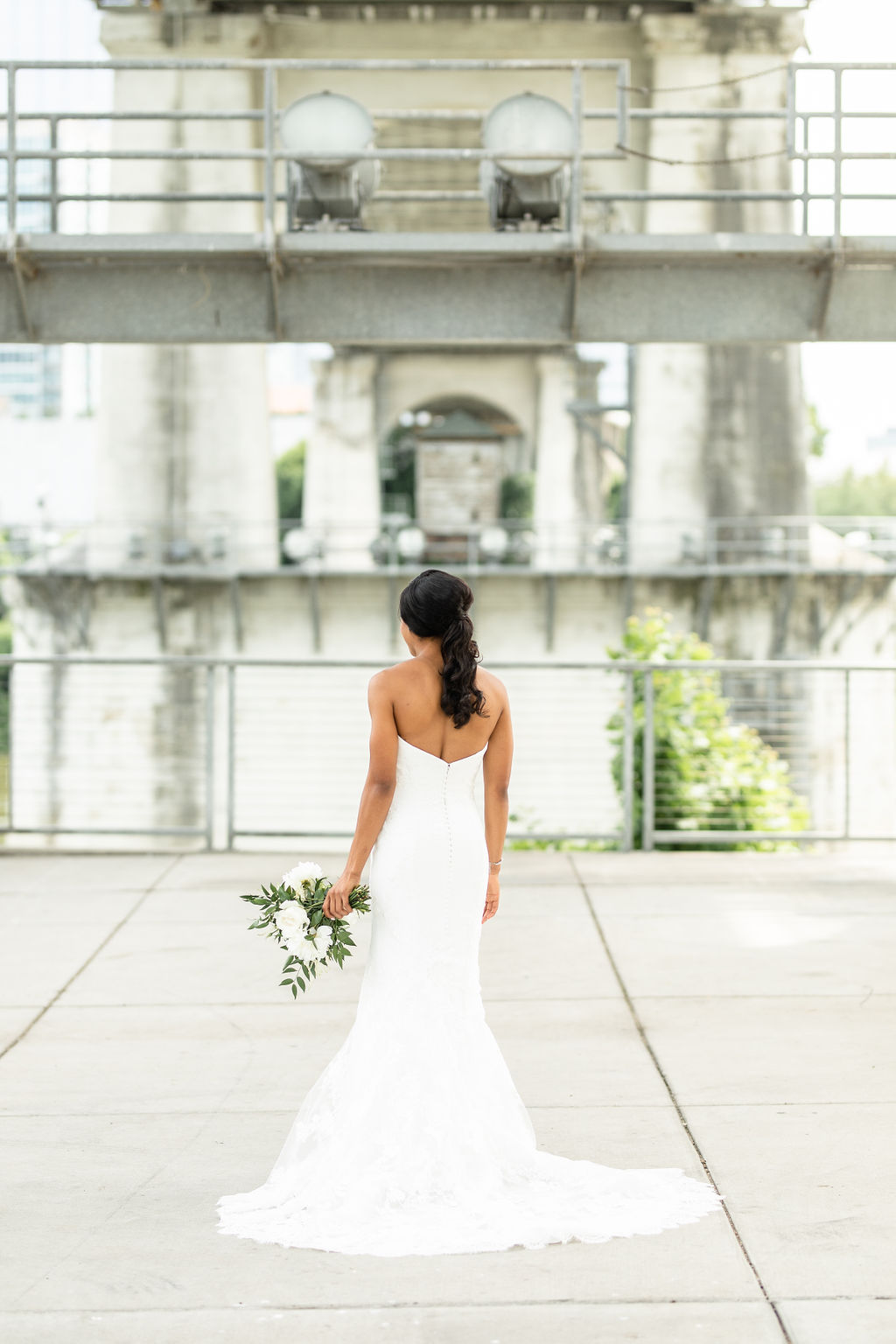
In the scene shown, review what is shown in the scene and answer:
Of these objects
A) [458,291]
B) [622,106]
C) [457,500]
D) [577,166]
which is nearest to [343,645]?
[457,500]

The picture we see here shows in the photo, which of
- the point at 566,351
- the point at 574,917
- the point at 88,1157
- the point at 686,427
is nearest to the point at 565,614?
the point at 686,427

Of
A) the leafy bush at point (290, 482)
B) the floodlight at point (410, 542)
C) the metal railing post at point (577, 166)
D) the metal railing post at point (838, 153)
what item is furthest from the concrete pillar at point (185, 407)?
the leafy bush at point (290, 482)

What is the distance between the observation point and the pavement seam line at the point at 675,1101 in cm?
394

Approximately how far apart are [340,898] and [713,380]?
28031 millimetres

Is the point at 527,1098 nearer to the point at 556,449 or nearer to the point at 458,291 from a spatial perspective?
the point at 458,291

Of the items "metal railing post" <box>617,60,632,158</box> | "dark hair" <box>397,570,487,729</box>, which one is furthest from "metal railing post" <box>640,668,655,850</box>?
"dark hair" <box>397,570,487,729</box>

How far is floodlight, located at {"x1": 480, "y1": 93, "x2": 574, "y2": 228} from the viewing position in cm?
1108

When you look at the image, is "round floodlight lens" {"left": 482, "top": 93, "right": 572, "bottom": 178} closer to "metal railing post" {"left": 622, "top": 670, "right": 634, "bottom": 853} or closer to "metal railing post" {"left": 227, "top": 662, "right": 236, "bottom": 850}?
"metal railing post" {"left": 622, "top": 670, "right": 634, "bottom": 853}

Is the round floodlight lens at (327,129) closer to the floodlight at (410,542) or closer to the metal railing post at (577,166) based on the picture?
the metal railing post at (577,166)

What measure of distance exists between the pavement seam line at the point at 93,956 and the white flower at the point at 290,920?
85.2 inches

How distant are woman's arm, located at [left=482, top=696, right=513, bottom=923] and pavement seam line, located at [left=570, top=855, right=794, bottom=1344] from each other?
3.56 ft

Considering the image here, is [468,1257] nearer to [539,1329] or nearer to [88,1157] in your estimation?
[539,1329]

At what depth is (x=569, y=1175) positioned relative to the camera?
4.66 m

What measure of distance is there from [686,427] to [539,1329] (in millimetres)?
28879
